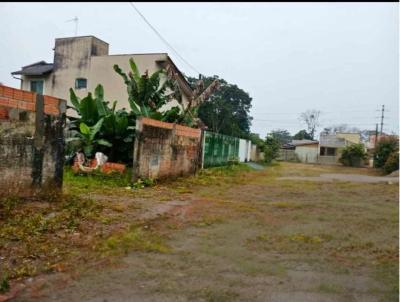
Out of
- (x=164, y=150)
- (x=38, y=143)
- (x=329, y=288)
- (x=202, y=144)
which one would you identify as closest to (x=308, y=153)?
(x=202, y=144)

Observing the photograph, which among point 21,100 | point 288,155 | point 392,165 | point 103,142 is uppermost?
point 21,100

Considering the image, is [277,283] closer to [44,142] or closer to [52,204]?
[52,204]

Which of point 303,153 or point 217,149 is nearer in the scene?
point 217,149

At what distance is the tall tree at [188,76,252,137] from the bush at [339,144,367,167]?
10500 mm

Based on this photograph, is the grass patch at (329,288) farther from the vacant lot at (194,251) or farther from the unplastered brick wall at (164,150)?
the unplastered brick wall at (164,150)

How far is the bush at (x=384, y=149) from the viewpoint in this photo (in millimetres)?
29422

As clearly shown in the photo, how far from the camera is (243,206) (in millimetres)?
8234

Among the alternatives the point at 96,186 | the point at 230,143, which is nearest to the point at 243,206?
the point at 96,186

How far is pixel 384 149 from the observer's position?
29.8 m

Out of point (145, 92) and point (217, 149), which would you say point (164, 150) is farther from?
point (217, 149)

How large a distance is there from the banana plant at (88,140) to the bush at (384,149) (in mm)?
24533

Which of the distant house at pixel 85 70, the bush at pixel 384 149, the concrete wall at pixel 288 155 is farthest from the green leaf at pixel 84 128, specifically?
the concrete wall at pixel 288 155

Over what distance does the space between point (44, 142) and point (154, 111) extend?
20.6 feet

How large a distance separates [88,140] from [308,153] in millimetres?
40843
